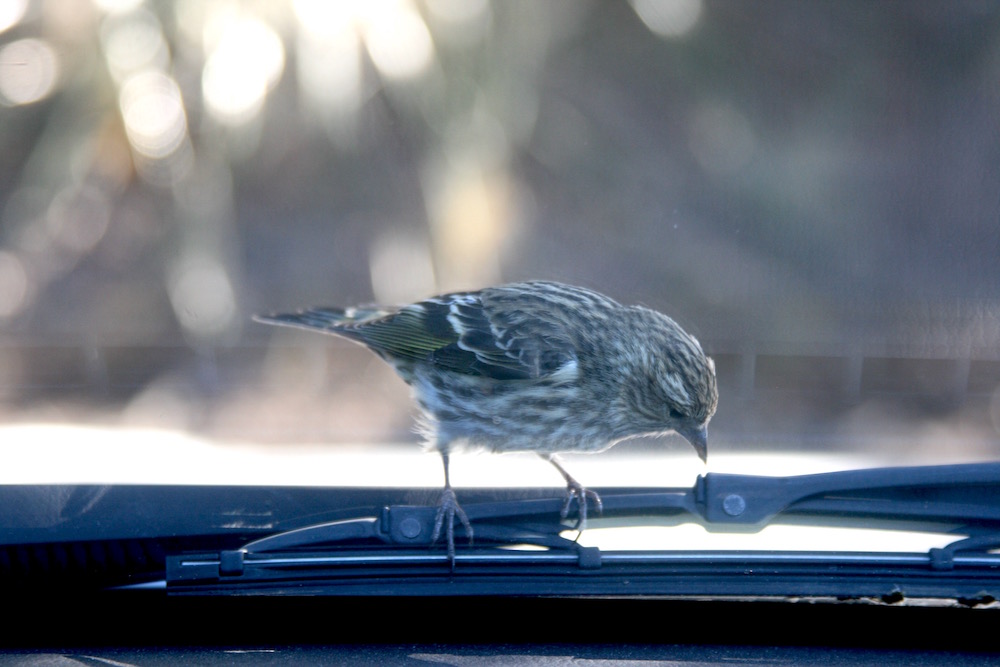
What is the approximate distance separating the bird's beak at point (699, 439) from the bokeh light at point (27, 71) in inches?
253

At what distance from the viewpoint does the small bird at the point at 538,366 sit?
4219 mm

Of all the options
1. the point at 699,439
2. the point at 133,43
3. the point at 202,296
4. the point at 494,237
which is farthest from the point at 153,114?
the point at 699,439

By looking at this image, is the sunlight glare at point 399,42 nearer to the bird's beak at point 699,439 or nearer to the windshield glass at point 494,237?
the windshield glass at point 494,237

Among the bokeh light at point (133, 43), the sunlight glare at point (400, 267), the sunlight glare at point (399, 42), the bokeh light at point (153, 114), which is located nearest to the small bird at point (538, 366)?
the sunlight glare at point (400, 267)

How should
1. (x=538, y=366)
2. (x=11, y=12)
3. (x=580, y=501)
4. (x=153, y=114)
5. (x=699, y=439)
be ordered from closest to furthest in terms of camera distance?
(x=580, y=501) → (x=699, y=439) → (x=538, y=366) → (x=11, y=12) → (x=153, y=114)

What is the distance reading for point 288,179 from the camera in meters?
8.05

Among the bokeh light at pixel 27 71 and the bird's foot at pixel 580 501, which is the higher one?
the bokeh light at pixel 27 71

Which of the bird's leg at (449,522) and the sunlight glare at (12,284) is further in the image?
the sunlight glare at (12,284)

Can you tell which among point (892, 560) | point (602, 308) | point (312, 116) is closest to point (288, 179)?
point (312, 116)

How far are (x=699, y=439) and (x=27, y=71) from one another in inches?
264

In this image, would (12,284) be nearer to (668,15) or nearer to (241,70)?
(241,70)

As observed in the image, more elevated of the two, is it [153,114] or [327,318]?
[153,114]

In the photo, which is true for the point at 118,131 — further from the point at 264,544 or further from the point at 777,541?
the point at 777,541

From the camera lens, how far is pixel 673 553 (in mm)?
2934
